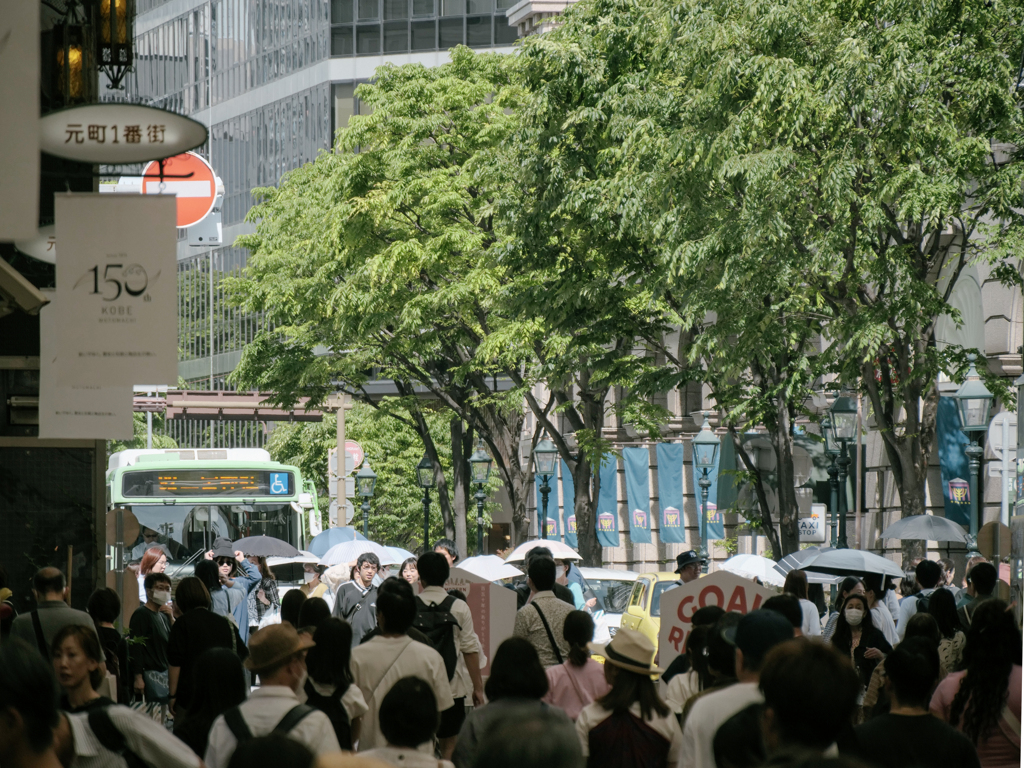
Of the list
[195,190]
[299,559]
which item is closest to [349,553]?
[299,559]

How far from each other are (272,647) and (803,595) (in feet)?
21.5

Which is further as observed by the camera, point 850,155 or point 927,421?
point 927,421

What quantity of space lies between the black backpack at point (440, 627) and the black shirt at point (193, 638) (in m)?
1.13

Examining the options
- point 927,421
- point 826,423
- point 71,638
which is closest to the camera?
point 71,638

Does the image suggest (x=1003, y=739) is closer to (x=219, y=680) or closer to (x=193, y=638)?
(x=219, y=680)

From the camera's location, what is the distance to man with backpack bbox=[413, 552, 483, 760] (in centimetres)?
960

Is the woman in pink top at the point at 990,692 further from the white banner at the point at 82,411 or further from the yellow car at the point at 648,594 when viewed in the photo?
the yellow car at the point at 648,594

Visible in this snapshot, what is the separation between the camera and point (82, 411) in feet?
33.3

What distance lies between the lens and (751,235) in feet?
63.1

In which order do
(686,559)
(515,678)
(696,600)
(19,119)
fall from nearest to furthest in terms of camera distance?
(515,678) < (19,119) < (696,600) < (686,559)

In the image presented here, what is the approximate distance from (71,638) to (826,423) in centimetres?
2234

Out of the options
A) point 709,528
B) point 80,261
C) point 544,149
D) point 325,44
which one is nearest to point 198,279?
point 325,44

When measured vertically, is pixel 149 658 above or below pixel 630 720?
below

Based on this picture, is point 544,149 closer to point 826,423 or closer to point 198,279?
point 826,423
